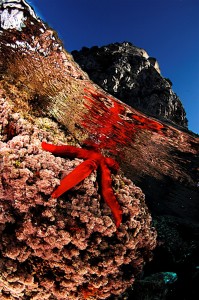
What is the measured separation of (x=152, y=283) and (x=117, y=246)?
3.80ft

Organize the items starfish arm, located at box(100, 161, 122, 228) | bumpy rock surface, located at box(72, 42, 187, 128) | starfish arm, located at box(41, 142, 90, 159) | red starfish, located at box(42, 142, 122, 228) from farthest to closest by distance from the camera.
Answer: bumpy rock surface, located at box(72, 42, 187, 128) → starfish arm, located at box(41, 142, 90, 159) → starfish arm, located at box(100, 161, 122, 228) → red starfish, located at box(42, 142, 122, 228)

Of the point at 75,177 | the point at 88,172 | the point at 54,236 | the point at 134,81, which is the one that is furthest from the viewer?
the point at 134,81

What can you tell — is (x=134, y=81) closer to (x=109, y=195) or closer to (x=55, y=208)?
(x=109, y=195)

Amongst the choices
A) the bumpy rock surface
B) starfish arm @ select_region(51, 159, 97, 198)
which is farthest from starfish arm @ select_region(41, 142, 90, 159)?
the bumpy rock surface

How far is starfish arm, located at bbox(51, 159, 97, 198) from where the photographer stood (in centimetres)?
329

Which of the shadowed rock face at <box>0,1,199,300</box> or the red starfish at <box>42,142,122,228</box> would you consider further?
the red starfish at <box>42,142,122,228</box>

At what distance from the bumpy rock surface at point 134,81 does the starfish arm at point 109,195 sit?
895cm

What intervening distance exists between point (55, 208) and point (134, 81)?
36.3 feet

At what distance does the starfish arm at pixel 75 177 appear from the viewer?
3.29 meters

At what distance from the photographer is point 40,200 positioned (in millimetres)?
3232

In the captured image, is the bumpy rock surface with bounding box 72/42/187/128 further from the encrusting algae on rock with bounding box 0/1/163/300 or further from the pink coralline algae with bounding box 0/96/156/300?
the pink coralline algae with bounding box 0/96/156/300

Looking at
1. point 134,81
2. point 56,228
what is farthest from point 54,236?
point 134,81

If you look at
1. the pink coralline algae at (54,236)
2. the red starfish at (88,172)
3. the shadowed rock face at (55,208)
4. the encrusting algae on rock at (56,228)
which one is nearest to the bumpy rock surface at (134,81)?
the shadowed rock face at (55,208)

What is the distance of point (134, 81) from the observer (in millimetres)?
13141
